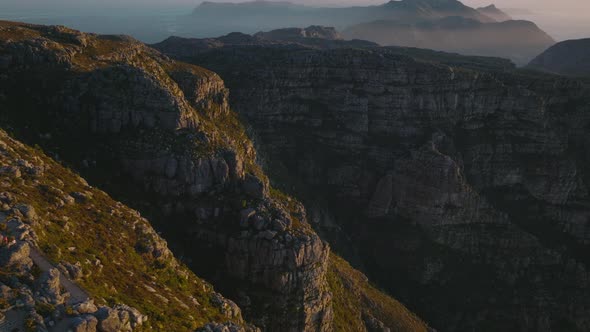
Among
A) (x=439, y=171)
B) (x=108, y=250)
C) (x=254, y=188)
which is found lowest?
(x=439, y=171)

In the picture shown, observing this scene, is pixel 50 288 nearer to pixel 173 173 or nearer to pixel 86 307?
pixel 86 307

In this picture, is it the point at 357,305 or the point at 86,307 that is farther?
the point at 357,305

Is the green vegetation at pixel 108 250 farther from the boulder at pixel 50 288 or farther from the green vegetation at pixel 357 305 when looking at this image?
the green vegetation at pixel 357 305

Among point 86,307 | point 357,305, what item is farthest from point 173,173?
point 357,305

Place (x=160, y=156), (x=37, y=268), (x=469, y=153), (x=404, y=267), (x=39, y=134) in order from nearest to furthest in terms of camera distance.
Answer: (x=37, y=268), (x=39, y=134), (x=160, y=156), (x=404, y=267), (x=469, y=153)

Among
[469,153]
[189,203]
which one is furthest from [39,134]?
[469,153]

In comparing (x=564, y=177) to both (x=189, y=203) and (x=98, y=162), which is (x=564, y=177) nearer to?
(x=189, y=203)

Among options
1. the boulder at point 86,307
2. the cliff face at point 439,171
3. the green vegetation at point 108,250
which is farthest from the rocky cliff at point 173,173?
the cliff face at point 439,171
